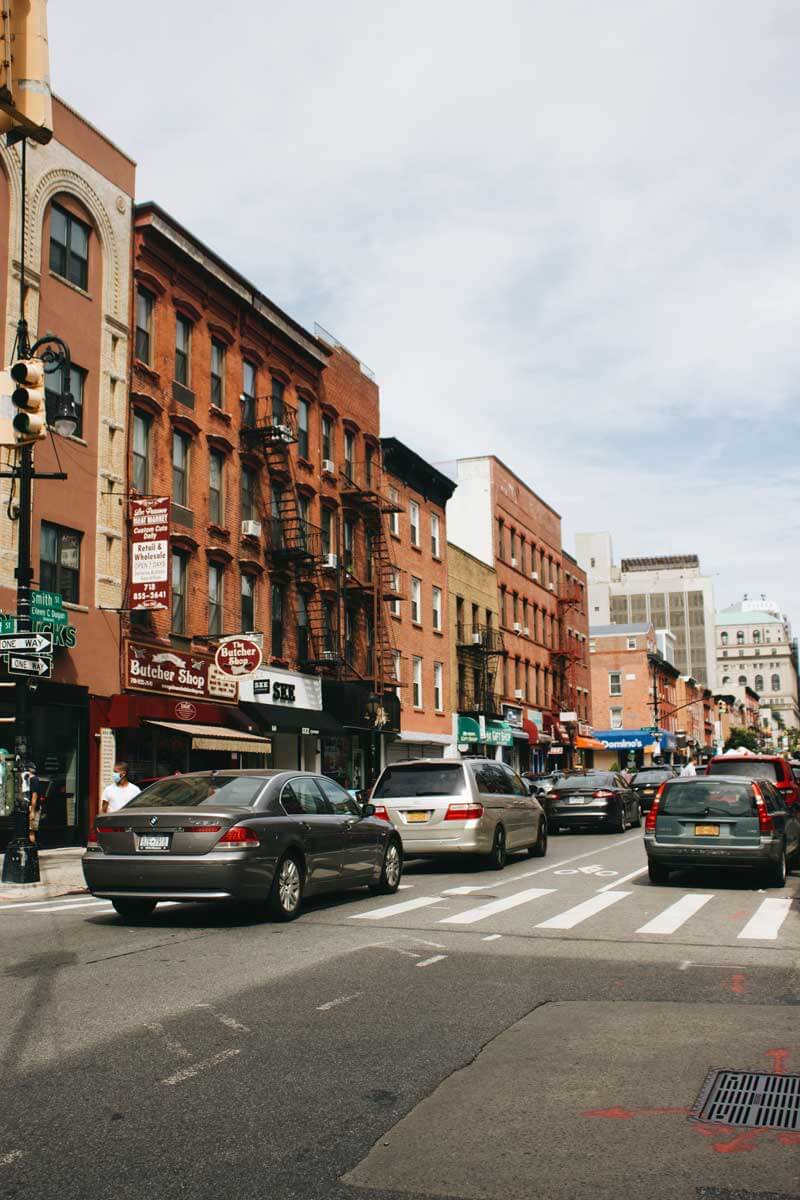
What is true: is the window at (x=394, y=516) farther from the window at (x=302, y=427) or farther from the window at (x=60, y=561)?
the window at (x=60, y=561)

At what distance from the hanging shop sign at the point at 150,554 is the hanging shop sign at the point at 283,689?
5.72 metres

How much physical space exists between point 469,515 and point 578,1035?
160ft

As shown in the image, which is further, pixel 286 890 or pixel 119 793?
pixel 119 793

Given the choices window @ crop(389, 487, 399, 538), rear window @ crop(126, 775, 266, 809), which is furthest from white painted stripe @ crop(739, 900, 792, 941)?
window @ crop(389, 487, 399, 538)

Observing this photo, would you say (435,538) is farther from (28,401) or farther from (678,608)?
(678,608)

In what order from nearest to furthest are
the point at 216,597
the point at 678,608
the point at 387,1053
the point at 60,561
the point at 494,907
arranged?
the point at 387,1053 < the point at 494,907 < the point at 60,561 < the point at 216,597 < the point at 678,608

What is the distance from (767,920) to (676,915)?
972mm

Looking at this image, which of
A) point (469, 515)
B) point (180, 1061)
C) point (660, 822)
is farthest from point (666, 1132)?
point (469, 515)

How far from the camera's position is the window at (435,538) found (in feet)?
154

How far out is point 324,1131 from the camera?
5.24m

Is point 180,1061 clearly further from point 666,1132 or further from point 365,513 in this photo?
point 365,513

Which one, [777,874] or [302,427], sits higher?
[302,427]

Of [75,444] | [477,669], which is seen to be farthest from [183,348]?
[477,669]

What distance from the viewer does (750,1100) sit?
5.67 metres
